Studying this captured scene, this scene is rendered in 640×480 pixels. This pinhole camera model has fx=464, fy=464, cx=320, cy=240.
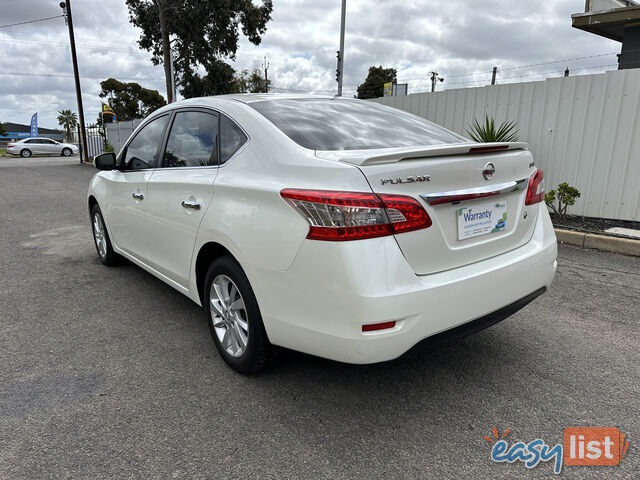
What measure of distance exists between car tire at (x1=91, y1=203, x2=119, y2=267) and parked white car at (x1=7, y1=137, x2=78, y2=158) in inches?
1416

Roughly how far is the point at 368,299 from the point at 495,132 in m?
6.57

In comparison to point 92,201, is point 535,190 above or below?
above

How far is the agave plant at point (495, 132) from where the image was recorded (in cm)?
727

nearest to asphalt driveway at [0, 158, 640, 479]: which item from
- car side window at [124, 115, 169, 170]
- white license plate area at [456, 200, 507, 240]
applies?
white license plate area at [456, 200, 507, 240]

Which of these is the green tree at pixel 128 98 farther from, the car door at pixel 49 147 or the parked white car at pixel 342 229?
the parked white car at pixel 342 229

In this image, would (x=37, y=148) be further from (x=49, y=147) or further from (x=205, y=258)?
(x=205, y=258)

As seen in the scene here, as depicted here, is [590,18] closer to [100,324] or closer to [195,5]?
[100,324]

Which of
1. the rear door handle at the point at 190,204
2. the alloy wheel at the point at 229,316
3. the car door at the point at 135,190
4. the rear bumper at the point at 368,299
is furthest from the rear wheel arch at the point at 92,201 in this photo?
the rear bumper at the point at 368,299

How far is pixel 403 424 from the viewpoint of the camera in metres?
2.32

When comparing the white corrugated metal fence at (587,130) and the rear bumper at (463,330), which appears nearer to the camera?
the rear bumper at (463,330)

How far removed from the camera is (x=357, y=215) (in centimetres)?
200

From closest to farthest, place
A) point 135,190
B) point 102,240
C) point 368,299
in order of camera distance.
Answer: point 368,299 < point 135,190 < point 102,240

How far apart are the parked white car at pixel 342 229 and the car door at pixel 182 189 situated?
2cm

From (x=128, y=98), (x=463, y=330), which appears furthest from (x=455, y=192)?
(x=128, y=98)
